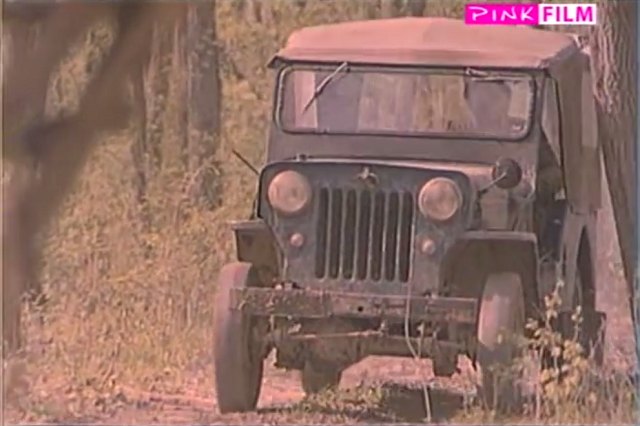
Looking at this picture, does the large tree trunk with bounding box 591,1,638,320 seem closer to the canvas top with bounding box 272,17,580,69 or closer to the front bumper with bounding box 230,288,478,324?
the canvas top with bounding box 272,17,580,69

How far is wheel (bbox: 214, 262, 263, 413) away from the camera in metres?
1.62

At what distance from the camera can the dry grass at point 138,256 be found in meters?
1.65

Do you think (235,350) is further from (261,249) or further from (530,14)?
(530,14)

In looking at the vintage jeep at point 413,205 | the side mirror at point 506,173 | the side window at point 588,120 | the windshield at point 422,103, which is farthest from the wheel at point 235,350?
the side window at point 588,120

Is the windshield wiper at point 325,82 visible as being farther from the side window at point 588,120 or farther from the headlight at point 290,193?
the side window at point 588,120

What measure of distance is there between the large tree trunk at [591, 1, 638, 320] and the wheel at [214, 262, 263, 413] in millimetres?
420

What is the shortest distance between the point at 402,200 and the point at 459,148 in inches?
3.9

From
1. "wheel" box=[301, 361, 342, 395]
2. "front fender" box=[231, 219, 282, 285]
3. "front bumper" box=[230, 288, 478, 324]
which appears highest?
"front fender" box=[231, 219, 282, 285]

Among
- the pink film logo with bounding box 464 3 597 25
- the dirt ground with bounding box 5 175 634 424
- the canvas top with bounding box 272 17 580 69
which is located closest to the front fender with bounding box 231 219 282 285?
the dirt ground with bounding box 5 175 634 424

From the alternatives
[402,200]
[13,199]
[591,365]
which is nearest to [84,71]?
[13,199]

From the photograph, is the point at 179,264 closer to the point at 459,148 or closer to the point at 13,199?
the point at 13,199

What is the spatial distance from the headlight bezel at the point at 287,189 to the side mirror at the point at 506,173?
0.21 metres

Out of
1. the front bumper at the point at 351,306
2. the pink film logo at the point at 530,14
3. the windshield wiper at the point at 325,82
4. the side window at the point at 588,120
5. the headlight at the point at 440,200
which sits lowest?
the front bumper at the point at 351,306

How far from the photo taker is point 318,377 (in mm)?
1635
